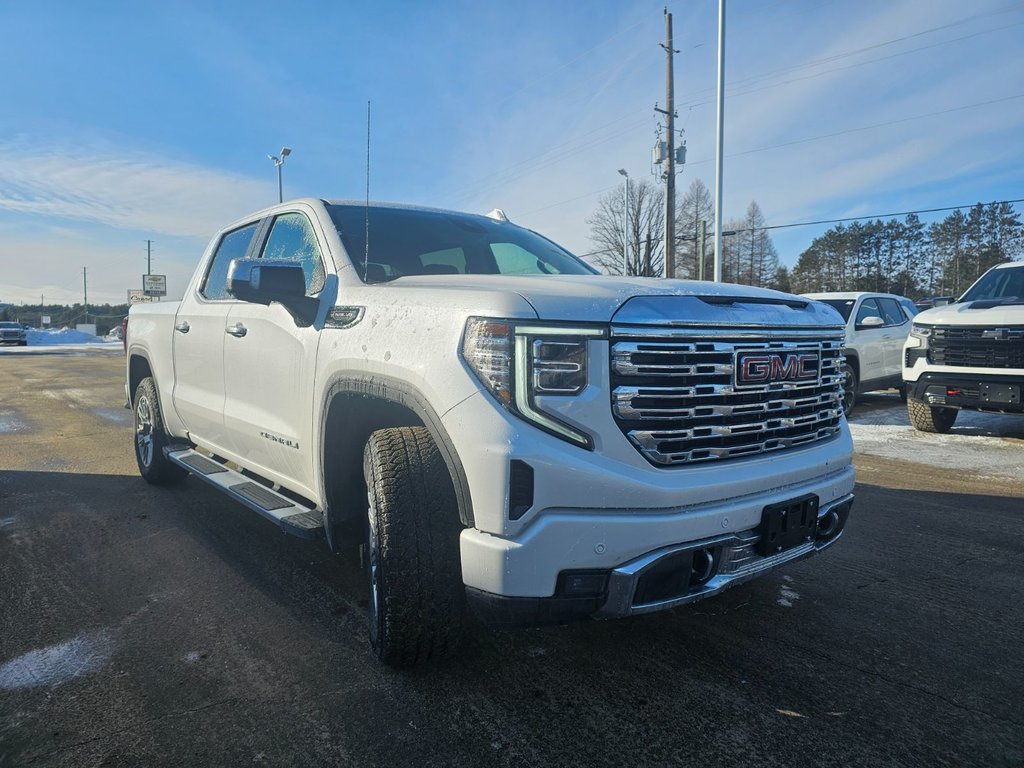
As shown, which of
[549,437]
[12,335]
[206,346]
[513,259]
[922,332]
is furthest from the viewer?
[12,335]

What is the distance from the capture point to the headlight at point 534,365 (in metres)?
2.12

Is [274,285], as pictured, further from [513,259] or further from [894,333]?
[894,333]

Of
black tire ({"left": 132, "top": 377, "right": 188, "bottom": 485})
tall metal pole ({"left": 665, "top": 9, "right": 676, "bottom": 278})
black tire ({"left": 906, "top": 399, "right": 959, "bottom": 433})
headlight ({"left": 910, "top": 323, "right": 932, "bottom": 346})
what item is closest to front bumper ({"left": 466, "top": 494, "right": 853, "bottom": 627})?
black tire ({"left": 132, "top": 377, "right": 188, "bottom": 485})

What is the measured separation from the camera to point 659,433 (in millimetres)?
2225

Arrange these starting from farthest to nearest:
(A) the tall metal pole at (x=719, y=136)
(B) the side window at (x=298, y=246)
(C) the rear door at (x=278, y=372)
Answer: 1. (A) the tall metal pole at (x=719, y=136)
2. (B) the side window at (x=298, y=246)
3. (C) the rear door at (x=278, y=372)

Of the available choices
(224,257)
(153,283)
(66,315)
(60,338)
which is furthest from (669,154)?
(66,315)

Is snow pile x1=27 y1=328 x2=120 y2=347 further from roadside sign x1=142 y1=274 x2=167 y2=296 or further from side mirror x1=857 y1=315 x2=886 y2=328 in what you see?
side mirror x1=857 y1=315 x2=886 y2=328

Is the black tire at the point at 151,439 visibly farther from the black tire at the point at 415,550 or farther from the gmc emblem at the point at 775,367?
the gmc emblem at the point at 775,367

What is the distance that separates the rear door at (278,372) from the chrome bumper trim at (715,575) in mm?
1525

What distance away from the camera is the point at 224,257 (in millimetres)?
4688

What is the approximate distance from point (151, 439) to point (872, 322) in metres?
9.07

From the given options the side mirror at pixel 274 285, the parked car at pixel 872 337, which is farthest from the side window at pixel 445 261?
the parked car at pixel 872 337

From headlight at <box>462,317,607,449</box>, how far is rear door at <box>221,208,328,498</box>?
115 cm

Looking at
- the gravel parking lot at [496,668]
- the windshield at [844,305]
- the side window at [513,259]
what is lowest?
the gravel parking lot at [496,668]
